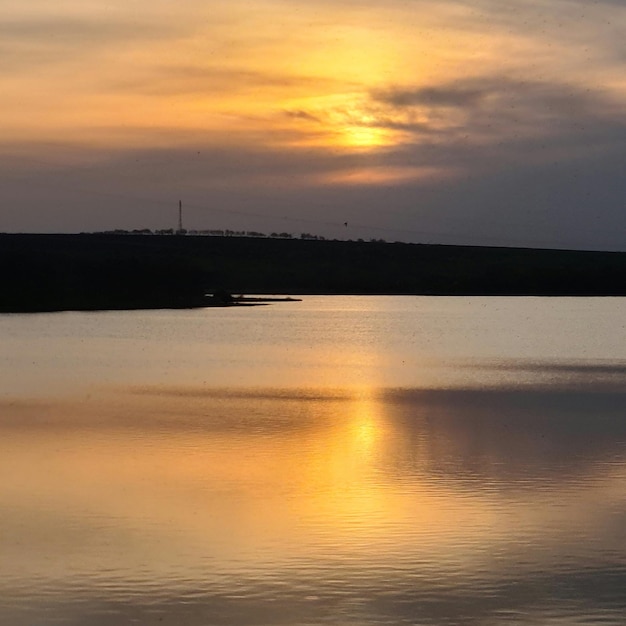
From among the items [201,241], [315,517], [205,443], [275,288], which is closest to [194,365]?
[205,443]

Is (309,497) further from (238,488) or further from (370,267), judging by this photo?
(370,267)

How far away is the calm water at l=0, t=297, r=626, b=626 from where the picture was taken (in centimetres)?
972

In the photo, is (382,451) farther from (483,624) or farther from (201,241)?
(201,241)

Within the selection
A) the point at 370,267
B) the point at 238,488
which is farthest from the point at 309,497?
the point at 370,267

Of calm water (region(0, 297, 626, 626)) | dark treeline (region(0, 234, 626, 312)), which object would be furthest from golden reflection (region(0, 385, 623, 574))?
dark treeline (region(0, 234, 626, 312))

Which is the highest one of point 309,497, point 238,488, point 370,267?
point 370,267

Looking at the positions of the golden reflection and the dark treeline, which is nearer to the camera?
the golden reflection

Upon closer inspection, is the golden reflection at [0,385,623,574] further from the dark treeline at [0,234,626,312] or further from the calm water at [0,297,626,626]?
the dark treeline at [0,234,626,312]

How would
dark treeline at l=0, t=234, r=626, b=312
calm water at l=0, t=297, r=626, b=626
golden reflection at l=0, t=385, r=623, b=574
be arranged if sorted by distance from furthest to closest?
dark treeline at l=0, t=234, r=626, b=312 → golden reflection at l=0, t=385, r=623, b=574 → calm water at l=0, t=297, r=626, b=626

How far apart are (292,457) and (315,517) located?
399 centimetres

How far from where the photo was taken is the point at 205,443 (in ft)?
59.1

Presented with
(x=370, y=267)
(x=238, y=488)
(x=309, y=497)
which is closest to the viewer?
(x=309, y=497)

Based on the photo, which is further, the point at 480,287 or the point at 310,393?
the point at 480,287

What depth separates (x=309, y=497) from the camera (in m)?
13.9
